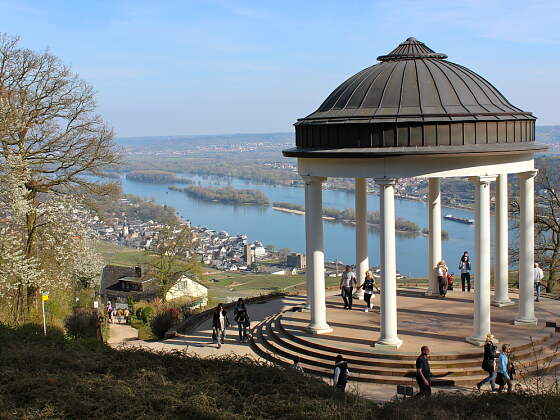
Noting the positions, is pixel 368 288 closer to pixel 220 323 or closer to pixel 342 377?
pixel 220 323

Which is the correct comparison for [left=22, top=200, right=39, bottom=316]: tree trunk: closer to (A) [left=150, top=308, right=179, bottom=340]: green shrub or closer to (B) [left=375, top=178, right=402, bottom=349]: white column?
(A) [left=150, top=308, right=179, bottom=340]: green shrub

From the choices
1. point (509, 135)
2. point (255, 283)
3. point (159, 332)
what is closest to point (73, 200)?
point (159, 332)

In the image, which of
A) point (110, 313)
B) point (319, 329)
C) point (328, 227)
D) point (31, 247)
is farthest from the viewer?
point (328, 227)

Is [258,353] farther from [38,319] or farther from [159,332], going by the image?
[38,319]

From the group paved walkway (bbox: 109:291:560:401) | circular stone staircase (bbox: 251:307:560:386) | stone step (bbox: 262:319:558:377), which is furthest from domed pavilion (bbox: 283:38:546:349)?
paved walkway (bbox: 109:291:560:401)

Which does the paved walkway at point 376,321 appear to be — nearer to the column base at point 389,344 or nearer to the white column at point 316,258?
the column base at point 389,344

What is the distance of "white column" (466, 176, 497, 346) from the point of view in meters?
16.1

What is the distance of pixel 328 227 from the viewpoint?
4136 inches

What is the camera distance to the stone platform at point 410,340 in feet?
50.6

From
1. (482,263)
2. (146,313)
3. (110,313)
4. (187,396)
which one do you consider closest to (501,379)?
(482,263)

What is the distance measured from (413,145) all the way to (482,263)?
3.55m

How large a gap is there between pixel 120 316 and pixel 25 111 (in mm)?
18821

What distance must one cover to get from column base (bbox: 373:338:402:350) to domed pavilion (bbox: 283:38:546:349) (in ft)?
→ 0.09

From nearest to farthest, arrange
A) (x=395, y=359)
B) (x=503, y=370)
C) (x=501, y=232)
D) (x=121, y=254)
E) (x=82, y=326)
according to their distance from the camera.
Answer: (x=503, y=370) < (x=395, y=359) < (x=501, y=232) < (x=82, y=326) < (x=121, y=254)
